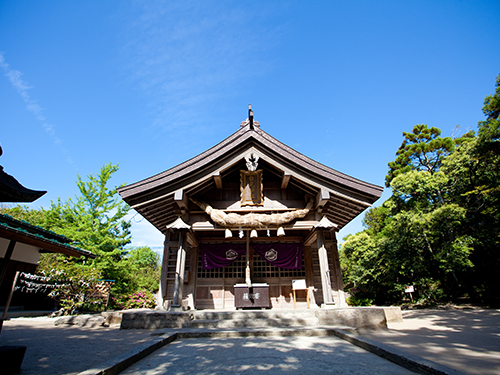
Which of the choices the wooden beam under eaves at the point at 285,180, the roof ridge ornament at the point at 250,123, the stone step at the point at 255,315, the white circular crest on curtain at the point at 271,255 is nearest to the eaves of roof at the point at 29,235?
the stone step at the point at 255,315

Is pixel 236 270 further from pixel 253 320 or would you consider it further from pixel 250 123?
pixel 250 123

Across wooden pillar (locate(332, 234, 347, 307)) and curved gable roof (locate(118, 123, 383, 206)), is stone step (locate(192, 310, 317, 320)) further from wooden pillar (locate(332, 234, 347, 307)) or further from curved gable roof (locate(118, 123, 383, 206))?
curved gable roof (locate(118, 123, 383, 206))

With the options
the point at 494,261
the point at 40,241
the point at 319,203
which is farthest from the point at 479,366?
the point at 494,261

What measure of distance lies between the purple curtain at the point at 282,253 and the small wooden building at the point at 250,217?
4 cm

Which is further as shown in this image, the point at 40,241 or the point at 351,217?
the point at 351,217

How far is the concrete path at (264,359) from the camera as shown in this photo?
10.5 feet

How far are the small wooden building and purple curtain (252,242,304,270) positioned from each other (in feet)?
0.13

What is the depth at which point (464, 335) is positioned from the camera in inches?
Result: 230

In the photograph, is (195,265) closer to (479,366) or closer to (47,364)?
(47,364)

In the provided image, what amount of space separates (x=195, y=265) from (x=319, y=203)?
18.6 ft

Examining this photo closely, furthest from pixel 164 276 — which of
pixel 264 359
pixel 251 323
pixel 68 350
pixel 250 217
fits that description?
pixel 264 359

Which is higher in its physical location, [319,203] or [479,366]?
[319,203]

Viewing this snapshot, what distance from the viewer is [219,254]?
10484mm

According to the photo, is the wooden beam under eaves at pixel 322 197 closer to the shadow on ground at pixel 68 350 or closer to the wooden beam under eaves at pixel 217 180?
the wooden beam under eaves at pixel 217 180
